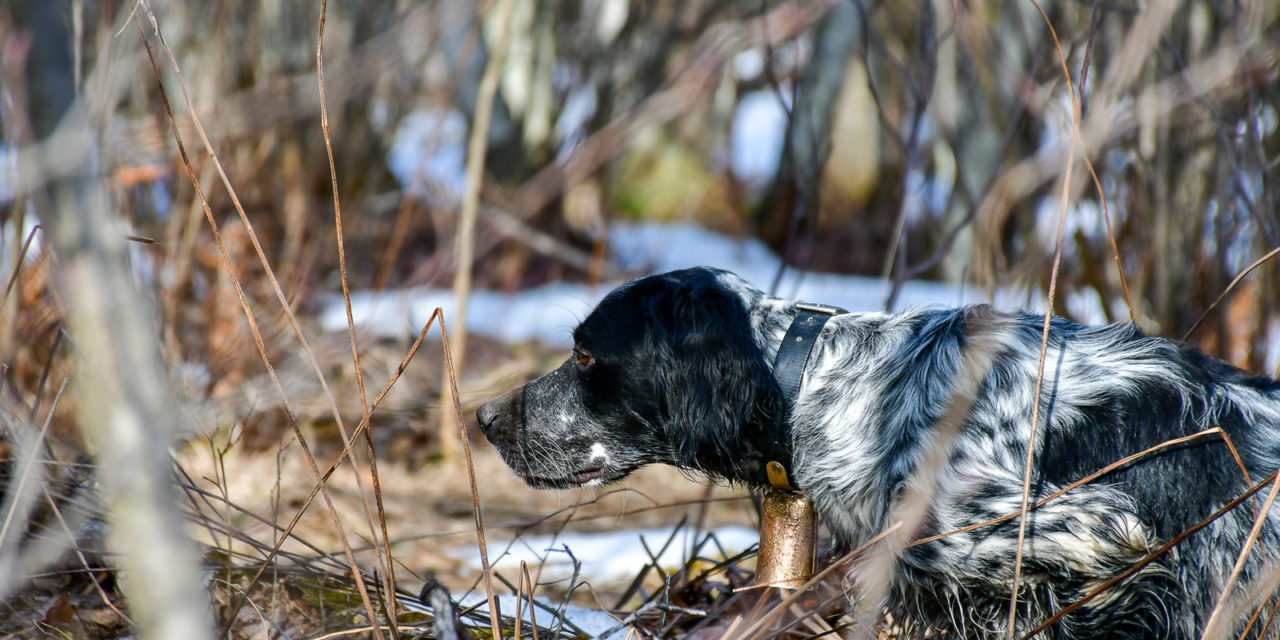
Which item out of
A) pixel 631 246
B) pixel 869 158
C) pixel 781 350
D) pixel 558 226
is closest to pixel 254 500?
pixel 781 350

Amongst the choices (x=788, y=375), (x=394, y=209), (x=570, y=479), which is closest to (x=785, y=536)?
(x=788, y=375)

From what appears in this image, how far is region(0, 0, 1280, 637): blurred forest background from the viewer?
168 centimetres

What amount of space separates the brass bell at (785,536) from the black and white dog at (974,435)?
0.08 meters

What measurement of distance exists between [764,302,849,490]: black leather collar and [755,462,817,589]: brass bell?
11 millimetres

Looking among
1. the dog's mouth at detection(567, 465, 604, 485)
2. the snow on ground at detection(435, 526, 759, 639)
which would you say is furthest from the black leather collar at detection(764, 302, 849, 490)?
the snow on ground at detection(435, 526, 759, 639)

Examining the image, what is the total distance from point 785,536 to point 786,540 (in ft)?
0.04

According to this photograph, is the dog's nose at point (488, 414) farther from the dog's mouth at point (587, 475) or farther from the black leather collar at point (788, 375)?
the black leather collar at point (788, 375)

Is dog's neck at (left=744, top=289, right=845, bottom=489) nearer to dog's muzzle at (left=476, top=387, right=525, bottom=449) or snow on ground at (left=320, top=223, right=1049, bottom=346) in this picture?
dog's muzzle at (left=476, top=387, right=525, bottom=449)

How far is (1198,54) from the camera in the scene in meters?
4.17

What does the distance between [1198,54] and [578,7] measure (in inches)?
283

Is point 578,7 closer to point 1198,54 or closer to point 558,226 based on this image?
point 558,226

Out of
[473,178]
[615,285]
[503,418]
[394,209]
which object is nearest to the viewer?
[503,418]

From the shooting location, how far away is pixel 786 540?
2.56 m

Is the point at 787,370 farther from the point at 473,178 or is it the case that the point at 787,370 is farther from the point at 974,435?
the point at 473,178
